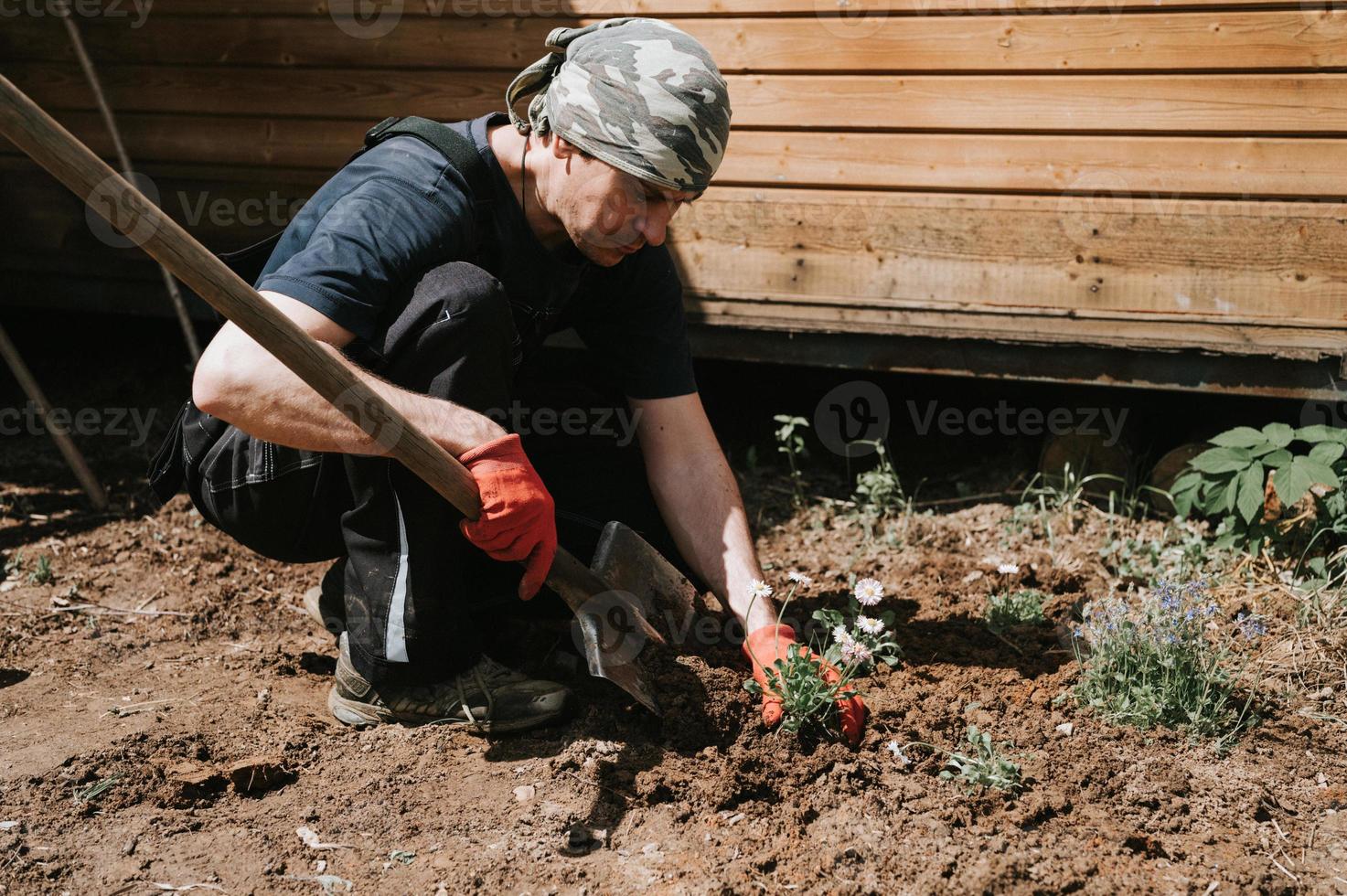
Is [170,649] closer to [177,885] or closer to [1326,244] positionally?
→ [177,885]

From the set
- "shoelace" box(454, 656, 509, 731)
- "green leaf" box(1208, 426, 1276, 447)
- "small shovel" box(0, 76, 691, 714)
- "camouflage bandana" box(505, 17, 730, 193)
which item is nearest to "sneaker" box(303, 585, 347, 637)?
"shoelace" box(454, 656, 509, 731)

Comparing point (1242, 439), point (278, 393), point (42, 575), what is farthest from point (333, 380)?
point (1242, 439)

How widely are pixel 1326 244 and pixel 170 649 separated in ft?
12.3

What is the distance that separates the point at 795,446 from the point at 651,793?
2518mm

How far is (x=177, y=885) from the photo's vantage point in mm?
2082

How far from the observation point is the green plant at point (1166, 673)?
2.55 m

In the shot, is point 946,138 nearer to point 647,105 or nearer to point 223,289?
point 647,105

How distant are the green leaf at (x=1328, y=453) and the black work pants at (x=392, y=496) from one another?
2.37 m

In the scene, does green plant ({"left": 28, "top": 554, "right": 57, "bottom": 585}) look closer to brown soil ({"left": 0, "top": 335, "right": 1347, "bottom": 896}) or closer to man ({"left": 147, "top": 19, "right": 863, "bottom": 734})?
brown soil ({"left": 0, "top": 335, "right": 1347, "bottom": 896})

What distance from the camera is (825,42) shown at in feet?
12.6

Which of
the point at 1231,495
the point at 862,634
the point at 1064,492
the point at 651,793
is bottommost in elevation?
the point at 651,793

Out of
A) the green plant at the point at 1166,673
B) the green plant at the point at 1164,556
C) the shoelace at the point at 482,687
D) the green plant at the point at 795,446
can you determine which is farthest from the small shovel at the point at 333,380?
the green plant at the point at 1164,556

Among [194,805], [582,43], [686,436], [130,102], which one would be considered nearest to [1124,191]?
[686,436]

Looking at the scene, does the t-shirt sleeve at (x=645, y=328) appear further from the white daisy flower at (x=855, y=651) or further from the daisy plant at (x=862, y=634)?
the white daisy flower at (x=855, y=651)
